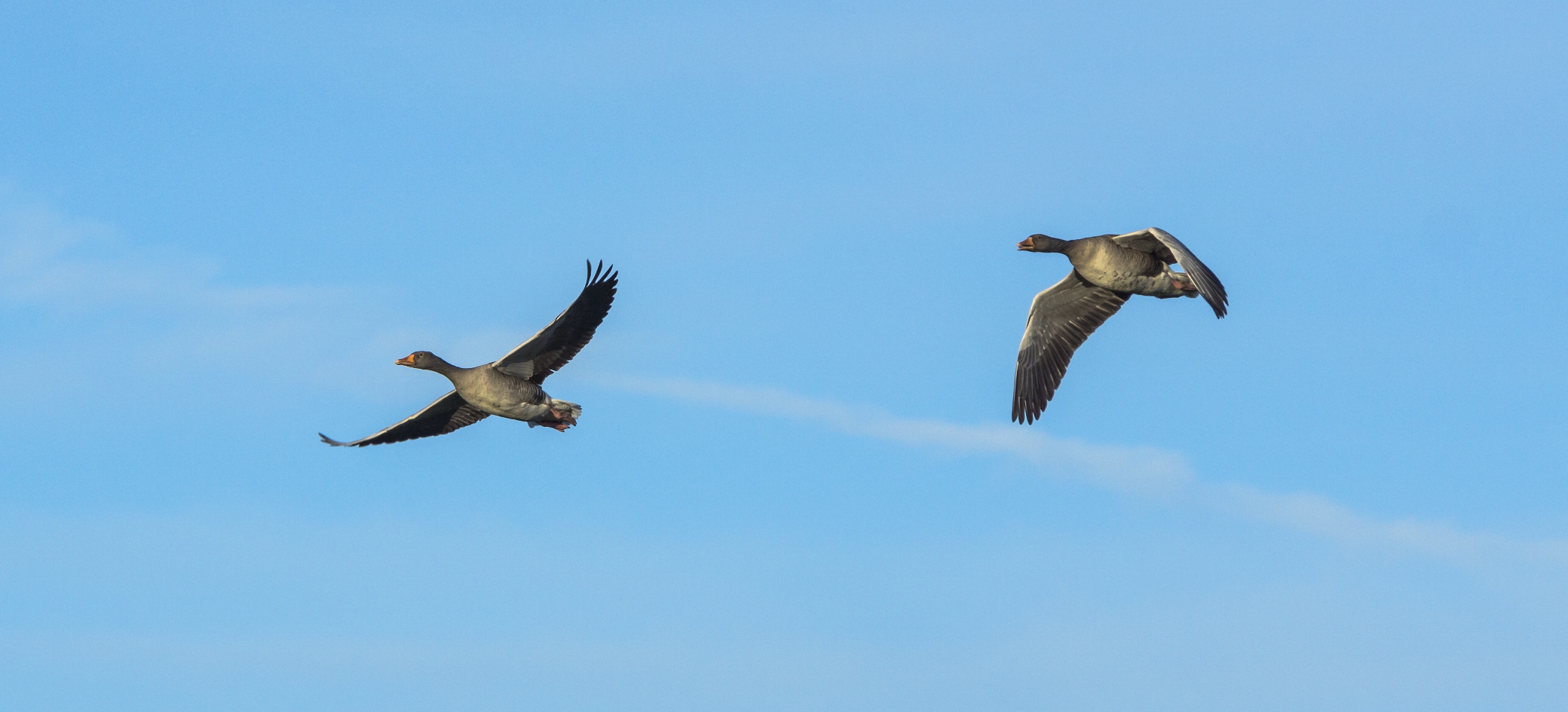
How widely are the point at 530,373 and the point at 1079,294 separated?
10.5m

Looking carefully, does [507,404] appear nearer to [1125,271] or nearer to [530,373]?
[530,373]

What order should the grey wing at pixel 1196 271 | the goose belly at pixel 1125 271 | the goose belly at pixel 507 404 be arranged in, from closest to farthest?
1. the grey wing at pixel 1196 271
2. the goose belly at pixel 1125 271
3. the goose belly at pixel 507 404

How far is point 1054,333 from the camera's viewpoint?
29844 millimetres

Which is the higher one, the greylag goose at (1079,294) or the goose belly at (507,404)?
the greylag goose at (1079,294)

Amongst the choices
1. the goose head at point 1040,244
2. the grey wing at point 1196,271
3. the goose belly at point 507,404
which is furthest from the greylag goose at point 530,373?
the grey wing at point 1196,271

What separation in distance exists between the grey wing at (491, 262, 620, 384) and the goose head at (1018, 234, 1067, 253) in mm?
7781

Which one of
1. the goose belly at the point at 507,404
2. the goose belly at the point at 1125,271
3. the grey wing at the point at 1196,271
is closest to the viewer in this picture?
the grey wing at the point at 1196,271

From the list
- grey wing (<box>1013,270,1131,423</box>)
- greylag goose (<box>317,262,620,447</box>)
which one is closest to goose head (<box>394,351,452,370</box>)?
greylag goose (<box>317,262,620,447</box>)

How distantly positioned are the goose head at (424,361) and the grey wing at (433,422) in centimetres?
60

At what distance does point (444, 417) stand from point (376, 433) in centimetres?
151

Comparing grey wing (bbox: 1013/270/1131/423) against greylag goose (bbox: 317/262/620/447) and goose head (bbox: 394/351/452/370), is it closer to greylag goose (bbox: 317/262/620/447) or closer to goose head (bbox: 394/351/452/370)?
greylag goose (bbox: 317/262/620/447)

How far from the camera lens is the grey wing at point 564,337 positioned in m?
28.6

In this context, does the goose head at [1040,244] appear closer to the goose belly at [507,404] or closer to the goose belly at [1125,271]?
the goose belly at [1125,271]

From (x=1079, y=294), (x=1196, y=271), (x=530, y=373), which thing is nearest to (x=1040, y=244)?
(x=1079, y=294)
